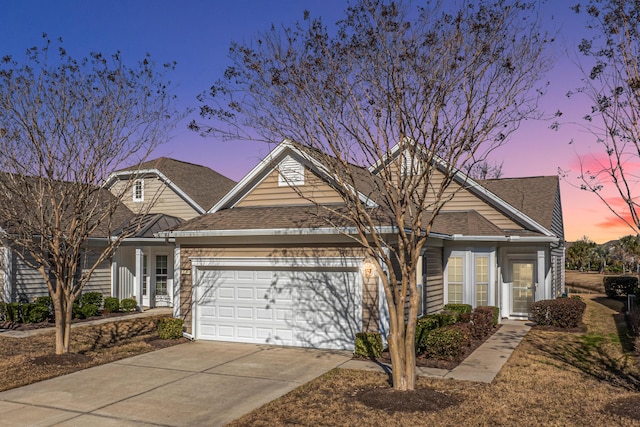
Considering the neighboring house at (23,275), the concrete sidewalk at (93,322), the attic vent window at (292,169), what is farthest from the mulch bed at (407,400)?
the concrete sidewalk at (93,322)

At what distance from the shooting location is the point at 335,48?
11.2m

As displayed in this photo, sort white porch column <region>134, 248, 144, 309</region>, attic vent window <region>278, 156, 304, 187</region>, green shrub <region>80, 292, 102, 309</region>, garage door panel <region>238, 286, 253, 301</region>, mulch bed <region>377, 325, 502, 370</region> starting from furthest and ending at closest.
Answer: white porch column <region>134, 248, 144, 309</region>, green shrub <region>80, 292, 102, 309</region>, attic vent window <region>278, 156, 304, 187</region>, garage door panel <region>238, 286, 253, 301</region>, mulch bed <region>377, 325, 502, 370</region>

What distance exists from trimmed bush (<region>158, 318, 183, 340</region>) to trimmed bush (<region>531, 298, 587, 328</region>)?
1130 cm

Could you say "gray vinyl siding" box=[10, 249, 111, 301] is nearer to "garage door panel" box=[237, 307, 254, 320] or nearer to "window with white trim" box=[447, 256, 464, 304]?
"garage door panel" box=[237, 307, 254, 320]

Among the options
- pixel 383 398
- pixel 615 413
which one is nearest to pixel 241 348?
pixel 383 398

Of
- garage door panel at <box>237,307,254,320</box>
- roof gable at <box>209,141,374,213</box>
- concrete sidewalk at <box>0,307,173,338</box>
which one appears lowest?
concrete sidewalk at <box>0,307,173,338</box>

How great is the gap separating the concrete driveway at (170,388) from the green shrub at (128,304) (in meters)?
9.22

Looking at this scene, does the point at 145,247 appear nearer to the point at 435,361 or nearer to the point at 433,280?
the point at 433,280

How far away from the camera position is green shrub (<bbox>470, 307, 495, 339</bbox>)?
52.2 feet

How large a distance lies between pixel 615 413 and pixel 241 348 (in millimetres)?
9039

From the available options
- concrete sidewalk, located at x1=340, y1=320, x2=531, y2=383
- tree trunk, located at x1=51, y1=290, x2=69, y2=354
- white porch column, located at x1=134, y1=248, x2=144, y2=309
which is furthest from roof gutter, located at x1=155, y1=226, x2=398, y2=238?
white porch column, located at x1=134, y1=248, x2=144, y2=309

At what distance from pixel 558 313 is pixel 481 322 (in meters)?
3.85

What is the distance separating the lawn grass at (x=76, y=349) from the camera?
12.2m

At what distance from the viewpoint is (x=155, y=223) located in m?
25.4
